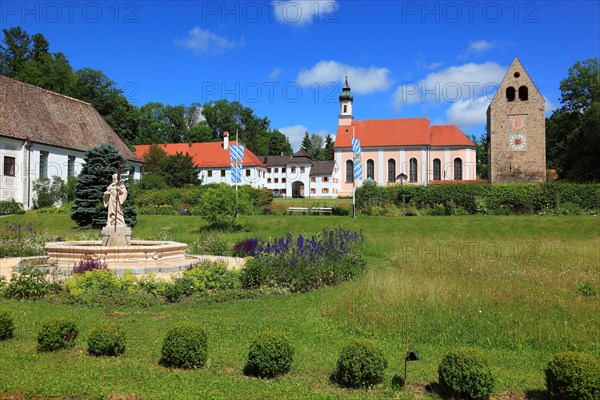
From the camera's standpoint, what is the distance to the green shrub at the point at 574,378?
185 inches

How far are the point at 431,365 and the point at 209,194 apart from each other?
64.8ft

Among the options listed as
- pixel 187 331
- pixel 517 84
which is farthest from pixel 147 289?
pixel 517 84

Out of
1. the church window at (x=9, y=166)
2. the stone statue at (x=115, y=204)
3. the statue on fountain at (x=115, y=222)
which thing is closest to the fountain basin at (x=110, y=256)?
the statue on fountain at (x=115, y=222)

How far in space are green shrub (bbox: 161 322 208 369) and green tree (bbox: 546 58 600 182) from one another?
49851 millimetres

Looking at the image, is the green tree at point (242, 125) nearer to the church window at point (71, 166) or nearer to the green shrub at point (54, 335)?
the church window at point (71, 166)

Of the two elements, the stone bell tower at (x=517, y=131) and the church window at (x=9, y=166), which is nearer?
the church window at (x=9, y=166)

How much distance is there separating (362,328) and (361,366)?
249 cm

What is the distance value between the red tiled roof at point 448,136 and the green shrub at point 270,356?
2296 inches

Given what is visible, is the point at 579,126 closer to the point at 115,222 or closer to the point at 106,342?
the point at 115,222

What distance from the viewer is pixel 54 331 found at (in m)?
6.39

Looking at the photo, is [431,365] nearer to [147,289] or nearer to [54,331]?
[54,331]

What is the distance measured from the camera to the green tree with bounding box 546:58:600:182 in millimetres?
46494

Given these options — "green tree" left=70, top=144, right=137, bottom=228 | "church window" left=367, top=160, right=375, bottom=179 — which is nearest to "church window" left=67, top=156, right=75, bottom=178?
"green tree" left=70, top=144, right=137, bottom=228

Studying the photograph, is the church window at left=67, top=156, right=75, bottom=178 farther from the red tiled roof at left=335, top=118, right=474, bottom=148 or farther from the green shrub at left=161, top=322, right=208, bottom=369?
the green shrub at left=161, top=322, right=208, bottom=369
